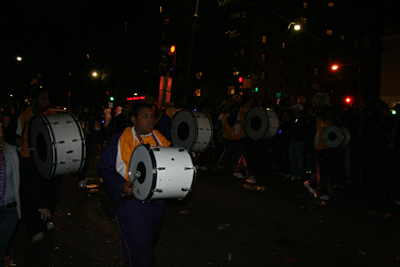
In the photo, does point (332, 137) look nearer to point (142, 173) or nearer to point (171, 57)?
point (142, 173)

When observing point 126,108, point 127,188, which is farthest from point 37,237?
point 126,108

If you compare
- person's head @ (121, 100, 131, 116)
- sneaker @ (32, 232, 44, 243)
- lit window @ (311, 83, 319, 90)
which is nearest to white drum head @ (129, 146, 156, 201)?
sneaker @ (32, 232, 44, 243)

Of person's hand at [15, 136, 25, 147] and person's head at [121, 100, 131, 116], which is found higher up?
person's head at [121, 100, 131, 116]

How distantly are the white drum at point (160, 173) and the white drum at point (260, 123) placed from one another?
5093 mm

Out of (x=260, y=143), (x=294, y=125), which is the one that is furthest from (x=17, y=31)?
(x=294, y=125)

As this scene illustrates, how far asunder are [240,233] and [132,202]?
252 centimetres

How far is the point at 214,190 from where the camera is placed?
7492mm

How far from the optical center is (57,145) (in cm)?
412

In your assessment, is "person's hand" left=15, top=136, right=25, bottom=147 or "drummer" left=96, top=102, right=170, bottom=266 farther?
"person's hand" left=15, top=136, right=25, bottom=147

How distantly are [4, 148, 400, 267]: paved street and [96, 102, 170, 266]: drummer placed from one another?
0.33 m

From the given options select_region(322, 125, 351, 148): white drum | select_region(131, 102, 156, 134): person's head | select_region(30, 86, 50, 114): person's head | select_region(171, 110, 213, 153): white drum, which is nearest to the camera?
select_region(131, 102, 156, 134): person's head

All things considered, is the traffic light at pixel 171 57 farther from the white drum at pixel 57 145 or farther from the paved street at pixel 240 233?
the white drum at pixel 57 145

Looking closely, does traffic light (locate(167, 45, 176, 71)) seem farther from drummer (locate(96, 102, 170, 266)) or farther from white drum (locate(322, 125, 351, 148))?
drummer (locate(96, 102, 170, 266))

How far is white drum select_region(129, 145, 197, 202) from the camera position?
267 centimetres
